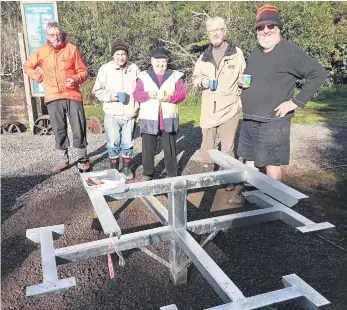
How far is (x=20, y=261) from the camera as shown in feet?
10.5

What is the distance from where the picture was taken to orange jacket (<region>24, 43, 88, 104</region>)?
4891 mm

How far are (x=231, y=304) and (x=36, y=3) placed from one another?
686cm

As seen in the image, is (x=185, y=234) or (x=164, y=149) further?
(x=164, y=149)

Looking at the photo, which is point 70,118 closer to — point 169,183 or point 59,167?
point 59,167

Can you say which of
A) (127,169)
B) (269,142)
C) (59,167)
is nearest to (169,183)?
(269,142)

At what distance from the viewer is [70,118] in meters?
5.13

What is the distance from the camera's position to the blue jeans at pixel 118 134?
15.8 ft

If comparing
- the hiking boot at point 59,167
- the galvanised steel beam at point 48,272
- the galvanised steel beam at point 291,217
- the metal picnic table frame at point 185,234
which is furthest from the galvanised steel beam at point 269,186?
the hiking boot at point 59,167

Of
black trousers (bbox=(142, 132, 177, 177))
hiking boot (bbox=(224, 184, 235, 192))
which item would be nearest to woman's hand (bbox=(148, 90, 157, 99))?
black trousers (bbox=(142, 132, 177, 177))

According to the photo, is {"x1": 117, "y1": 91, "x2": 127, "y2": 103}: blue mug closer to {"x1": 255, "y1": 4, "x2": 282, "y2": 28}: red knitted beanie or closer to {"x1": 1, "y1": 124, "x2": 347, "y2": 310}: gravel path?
{"x1": 1, "y1": 124, "x2": 347, "y2": 310}: gravel path

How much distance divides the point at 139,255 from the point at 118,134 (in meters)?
2.03

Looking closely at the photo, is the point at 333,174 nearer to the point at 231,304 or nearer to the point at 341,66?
the point at 231,304

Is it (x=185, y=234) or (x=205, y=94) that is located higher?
(x=205, y=94)

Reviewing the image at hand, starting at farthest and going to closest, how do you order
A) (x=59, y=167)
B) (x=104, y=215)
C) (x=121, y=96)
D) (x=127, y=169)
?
(x=59, y=167), (x=127, y=169), (x=121, y=96), (x=104, y=215)
